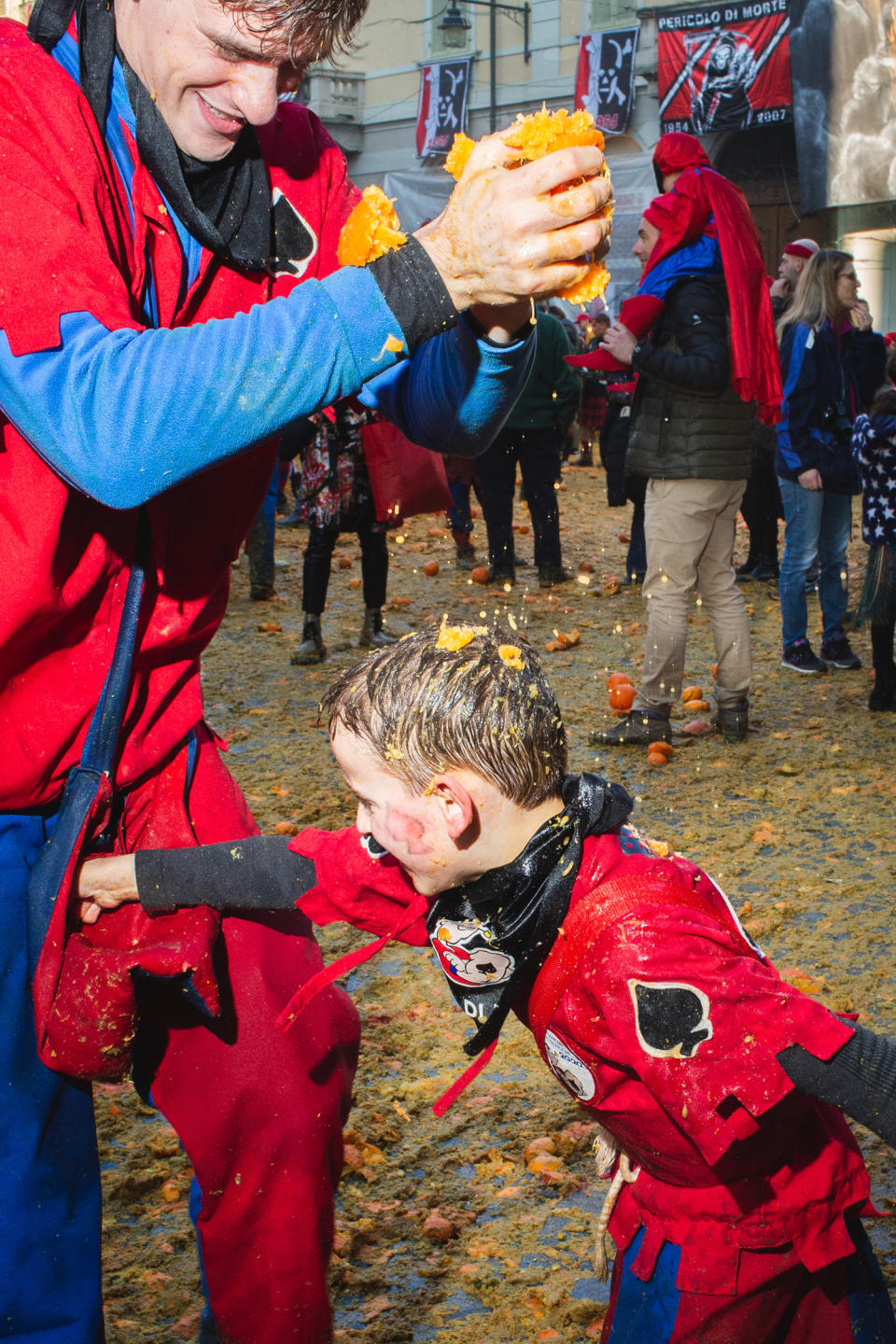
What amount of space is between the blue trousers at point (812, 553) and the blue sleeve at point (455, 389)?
221 inches

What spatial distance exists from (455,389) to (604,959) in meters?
0.91

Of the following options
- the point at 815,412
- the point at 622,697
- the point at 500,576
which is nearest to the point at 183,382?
the point at 622,697

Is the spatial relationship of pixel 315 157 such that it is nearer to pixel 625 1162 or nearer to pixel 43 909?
pixel 43 909

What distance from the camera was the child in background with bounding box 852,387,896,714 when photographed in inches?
254

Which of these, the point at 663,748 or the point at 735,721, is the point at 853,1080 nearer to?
the point at 663,748

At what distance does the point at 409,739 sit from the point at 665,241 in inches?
188

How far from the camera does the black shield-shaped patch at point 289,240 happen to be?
6.42 ft

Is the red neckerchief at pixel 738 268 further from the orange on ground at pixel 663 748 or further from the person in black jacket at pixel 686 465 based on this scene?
the orange on ground at pixel 663 748

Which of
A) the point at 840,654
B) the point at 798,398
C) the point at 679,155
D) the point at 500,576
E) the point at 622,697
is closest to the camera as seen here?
the point at 679,155

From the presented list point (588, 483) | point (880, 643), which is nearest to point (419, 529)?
point (588, 483)

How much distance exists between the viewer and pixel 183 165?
5.76ft

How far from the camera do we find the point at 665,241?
589 cm

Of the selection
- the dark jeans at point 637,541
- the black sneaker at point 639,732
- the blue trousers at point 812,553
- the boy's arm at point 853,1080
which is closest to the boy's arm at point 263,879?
the boy's arm at point 853,1080

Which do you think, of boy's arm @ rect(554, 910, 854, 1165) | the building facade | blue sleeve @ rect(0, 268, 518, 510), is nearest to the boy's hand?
blue sleeve @ rect(0, 268, 518, 510)
